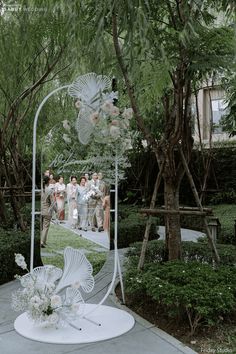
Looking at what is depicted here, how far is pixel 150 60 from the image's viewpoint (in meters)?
5.34

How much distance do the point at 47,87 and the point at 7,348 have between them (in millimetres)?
8070

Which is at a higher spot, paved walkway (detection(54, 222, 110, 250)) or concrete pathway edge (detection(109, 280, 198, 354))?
paved walkway (detection(54, 222, 110, 250))

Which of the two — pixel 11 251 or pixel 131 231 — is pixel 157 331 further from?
pixel 131 231

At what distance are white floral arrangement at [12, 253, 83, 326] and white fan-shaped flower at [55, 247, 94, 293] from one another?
0.21m


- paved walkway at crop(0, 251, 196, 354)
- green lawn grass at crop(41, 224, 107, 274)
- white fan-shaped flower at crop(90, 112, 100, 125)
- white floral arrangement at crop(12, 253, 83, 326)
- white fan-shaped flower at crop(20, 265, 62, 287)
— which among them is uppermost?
white fan-shaped flower at crop(90, 112, 100, 125)

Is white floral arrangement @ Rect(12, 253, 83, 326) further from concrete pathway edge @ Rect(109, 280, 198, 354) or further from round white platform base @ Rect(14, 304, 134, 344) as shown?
concrete pathway edge @ Rect(109, 280, 198, 354)

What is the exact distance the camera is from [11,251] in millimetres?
6953

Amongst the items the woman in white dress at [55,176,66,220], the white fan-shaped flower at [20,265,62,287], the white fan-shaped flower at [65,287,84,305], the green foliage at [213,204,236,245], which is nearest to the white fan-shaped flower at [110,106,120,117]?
the woman in white dress at [55,176,66,220]

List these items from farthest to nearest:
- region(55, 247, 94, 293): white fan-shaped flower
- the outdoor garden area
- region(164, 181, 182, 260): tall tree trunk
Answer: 1. region(164, 181, 182, 260): tall tree trunk
2. region(55, 247, 94, 293): white fan-shaped flower
3. the outdoor garden area

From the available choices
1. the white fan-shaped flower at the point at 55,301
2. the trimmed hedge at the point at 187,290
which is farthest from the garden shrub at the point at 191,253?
the white fan-shaped flower at the point at 55,301

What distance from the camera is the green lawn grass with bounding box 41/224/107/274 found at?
5.72 m

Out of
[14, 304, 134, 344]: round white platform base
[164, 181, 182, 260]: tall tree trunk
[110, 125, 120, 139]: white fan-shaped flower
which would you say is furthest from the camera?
[164, 181, 182, 260]: tall tree trunk

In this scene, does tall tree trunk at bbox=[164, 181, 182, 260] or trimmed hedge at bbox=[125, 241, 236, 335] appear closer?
trimmed hedge at bbox=[125, 241, 236, 335]

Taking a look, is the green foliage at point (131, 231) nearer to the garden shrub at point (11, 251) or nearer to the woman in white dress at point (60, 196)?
the garden shrub at point (11, 251)
